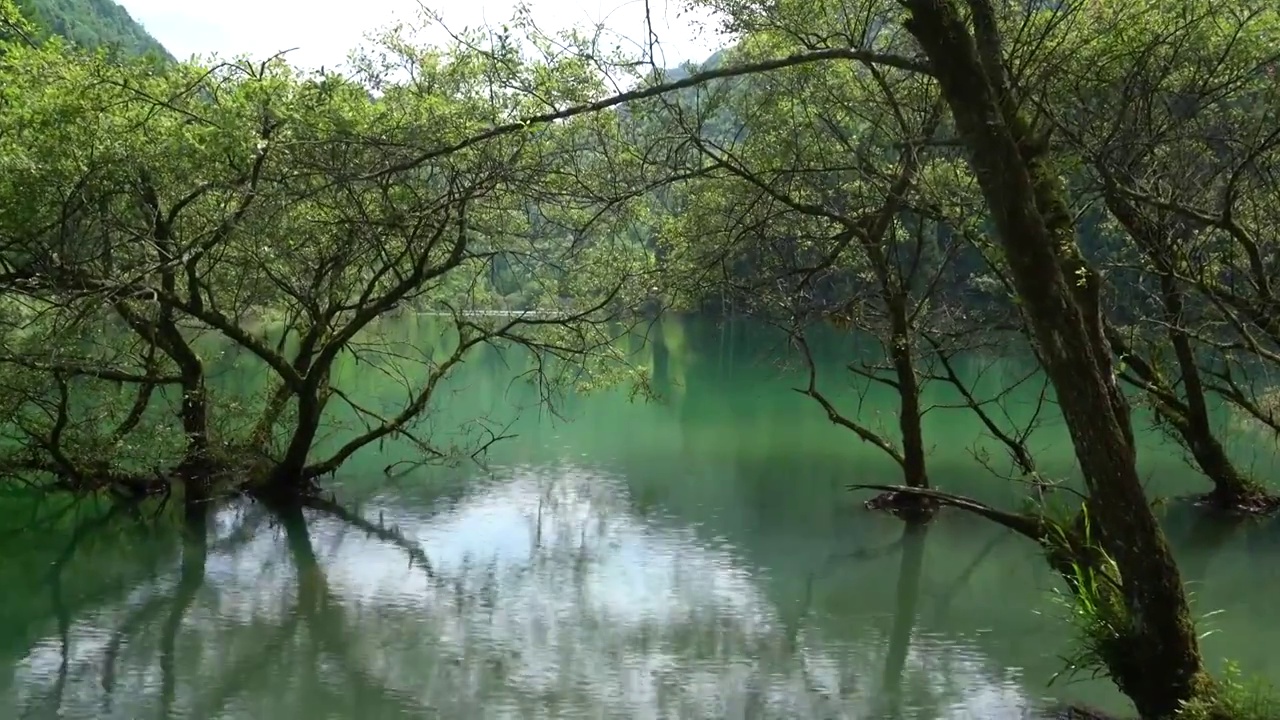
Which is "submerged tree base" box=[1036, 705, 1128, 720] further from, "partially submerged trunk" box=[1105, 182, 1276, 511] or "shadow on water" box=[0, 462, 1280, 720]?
"partially submerged trunk" box=[1105, 182, 1276, 511]

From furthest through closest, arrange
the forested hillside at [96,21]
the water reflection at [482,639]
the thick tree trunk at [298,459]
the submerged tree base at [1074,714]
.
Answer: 1. the forested hillside at [96,21]
2. the thick tree trunk at [298,459]
3. the water reflection at [482,639]
4. the submerged tree base at [1074,714]

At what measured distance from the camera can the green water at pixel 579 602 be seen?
6715 mm

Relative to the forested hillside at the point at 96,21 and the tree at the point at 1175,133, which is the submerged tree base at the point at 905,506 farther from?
the forested hillside at the point at 96,21

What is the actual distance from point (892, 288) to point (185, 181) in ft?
21.8

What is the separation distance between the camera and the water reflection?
21.6 ft

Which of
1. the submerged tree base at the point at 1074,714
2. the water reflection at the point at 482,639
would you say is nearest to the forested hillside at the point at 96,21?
the water reflection at the point at 482,639

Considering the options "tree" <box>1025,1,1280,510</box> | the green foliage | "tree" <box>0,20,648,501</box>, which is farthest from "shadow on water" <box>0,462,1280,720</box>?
"tree" <box>1025,1,1280,510</box>

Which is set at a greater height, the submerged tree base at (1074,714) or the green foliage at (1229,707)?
the green foliage at (1229,707)

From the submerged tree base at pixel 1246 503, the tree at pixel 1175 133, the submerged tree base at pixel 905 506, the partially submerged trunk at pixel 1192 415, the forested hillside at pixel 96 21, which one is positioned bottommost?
the submerged tree base at pixel 905 506

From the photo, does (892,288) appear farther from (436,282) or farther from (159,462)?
(159,462)

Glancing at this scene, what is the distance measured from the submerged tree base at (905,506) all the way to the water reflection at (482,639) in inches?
23.2

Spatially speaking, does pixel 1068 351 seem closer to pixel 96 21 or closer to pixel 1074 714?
pixel 1074 714

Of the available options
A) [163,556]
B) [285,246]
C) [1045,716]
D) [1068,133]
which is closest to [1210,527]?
[1045,716]

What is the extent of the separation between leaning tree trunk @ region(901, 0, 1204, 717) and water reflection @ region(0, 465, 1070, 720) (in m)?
1.95
